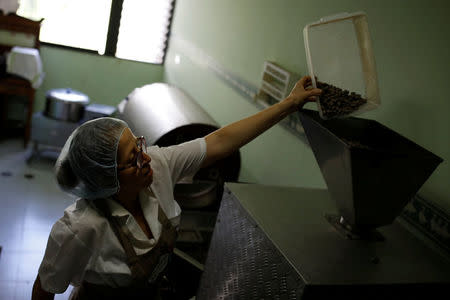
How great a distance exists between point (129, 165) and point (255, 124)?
1.97ft

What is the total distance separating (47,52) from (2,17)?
76 centimetres

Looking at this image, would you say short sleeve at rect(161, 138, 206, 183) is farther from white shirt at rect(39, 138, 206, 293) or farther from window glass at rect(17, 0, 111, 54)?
window glass at rect(17, 0, 111, 54)

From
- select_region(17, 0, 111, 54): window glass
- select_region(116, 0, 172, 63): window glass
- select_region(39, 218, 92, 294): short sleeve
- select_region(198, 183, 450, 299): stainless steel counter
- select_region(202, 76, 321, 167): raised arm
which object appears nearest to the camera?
select_region(198, 183, 450, 299): stainless steel counter

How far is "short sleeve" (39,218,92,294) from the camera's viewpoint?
1.59 metres

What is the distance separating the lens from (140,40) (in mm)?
6164

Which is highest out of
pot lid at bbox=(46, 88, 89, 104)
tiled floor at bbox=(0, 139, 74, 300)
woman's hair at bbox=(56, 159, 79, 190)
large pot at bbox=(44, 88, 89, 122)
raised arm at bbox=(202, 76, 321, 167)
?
raised arm at bbox=(202, 76, 321, 167)

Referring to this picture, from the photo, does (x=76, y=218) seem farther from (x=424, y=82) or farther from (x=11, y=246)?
(x=11, y=246)

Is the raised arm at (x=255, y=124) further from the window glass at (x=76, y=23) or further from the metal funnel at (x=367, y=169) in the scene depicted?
the window glass at (x=76, y=23)

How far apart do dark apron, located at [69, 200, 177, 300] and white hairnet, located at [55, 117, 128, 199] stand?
102 millimetres

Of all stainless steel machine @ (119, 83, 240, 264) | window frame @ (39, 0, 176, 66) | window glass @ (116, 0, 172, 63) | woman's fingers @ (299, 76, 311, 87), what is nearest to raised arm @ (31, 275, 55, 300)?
stainless steel machine @ (119, 83, 240, 264)

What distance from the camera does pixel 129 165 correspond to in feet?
5.50

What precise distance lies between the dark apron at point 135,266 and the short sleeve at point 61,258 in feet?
0.42

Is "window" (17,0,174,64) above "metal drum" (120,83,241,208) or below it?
above

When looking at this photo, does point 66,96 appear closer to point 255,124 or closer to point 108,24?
point 108,24
